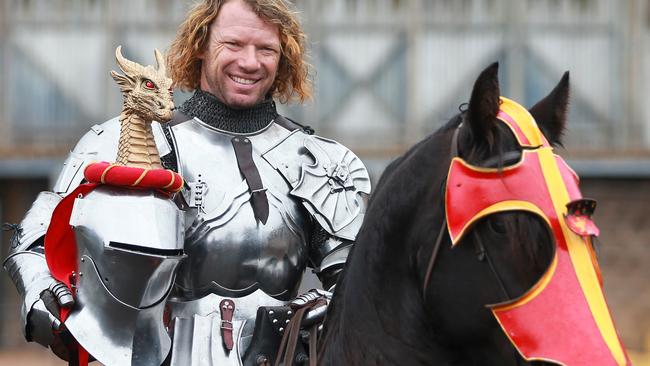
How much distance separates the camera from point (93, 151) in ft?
14.9

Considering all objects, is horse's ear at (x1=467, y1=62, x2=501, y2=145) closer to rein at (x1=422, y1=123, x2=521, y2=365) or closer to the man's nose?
rein at (x1=422, y1=123, x2=521, y2=365)

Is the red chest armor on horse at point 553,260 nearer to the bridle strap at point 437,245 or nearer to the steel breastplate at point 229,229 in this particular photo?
the bridle strap at point 437,245

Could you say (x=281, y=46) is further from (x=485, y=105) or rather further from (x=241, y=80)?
(x=485, y=105)

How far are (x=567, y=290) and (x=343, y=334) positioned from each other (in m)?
0.72

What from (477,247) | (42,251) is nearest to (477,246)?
(477,247)

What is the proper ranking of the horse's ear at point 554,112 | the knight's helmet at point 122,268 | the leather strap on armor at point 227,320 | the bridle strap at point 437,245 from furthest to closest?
the leather strap on armor at point 227,320
the knight's helmet at point 122,268
the horse's ear at point 554,112
the bridle strap at point 437,245

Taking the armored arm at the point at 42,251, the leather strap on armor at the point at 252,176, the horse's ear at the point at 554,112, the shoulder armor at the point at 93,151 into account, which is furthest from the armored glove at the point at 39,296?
the horse's ear at the point at 554,112

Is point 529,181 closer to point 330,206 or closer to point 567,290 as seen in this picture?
point 567,290

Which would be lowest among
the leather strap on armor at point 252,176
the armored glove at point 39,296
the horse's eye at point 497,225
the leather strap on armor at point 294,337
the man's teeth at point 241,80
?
the leather strap on armor at point 294,337

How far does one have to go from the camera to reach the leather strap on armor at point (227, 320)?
4.36 metres

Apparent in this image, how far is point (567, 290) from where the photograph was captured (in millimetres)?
3344

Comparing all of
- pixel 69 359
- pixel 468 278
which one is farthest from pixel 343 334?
pixel 69 359

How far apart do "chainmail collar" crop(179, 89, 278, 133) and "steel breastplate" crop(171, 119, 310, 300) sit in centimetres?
5

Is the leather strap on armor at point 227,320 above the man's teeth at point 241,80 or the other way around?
the other way around
